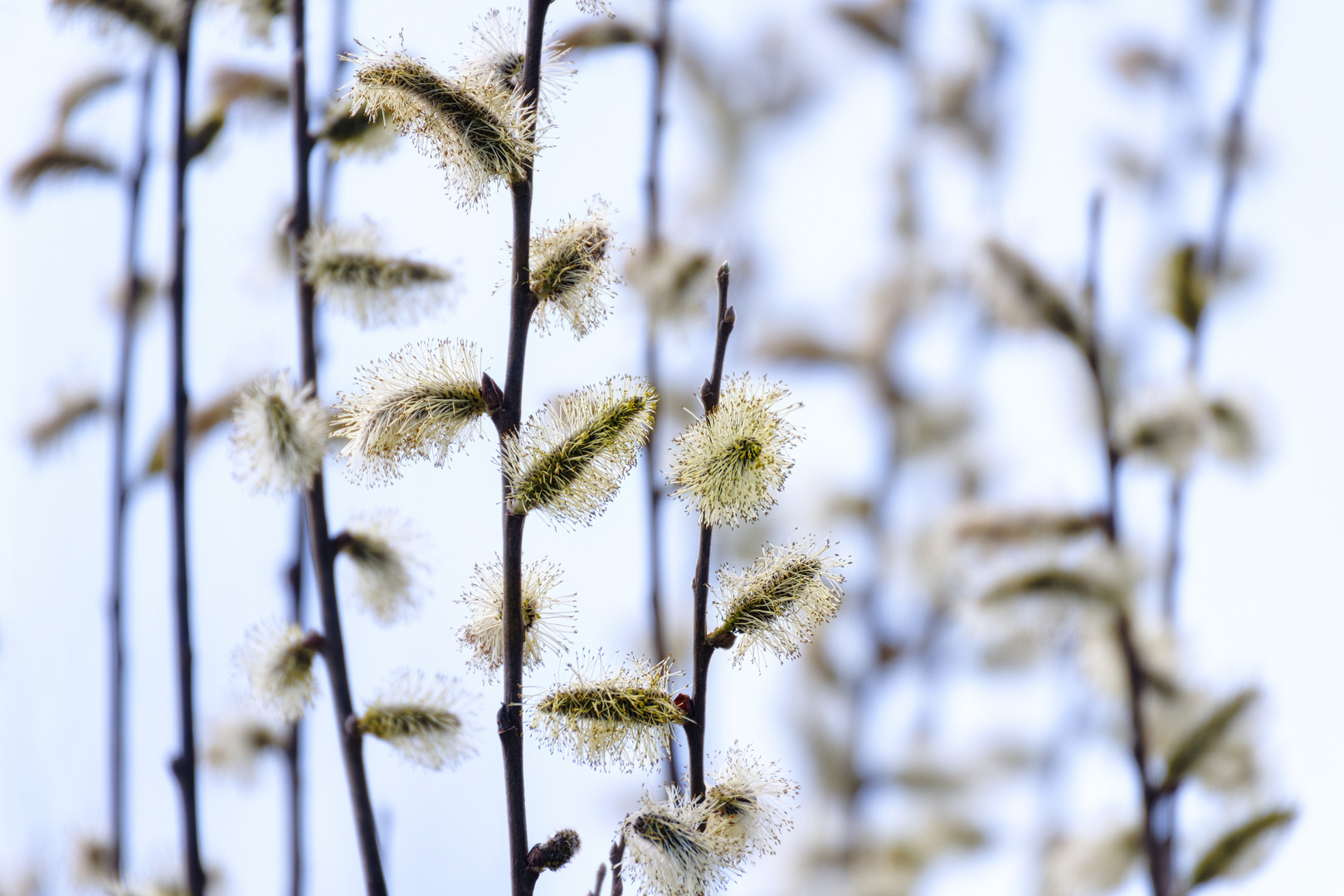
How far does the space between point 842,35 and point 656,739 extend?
3.53ft

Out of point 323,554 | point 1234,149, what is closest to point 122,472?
point 323,554

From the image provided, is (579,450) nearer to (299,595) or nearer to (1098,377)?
(299,595)

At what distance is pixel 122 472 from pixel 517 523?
0.53 metres

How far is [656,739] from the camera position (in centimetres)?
42

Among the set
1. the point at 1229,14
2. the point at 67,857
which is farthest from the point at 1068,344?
the point at 67,857

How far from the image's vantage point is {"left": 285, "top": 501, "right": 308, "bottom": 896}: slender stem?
0.64m

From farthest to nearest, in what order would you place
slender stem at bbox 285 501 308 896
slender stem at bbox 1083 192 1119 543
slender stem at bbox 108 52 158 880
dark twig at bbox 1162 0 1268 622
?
dark twig at bbox 1162 0 1268 622
slender stem at bbox 1083 192 1119 543
slender stem at bbox 108 52 158 880
slender stem at bbox 285 501 308 896

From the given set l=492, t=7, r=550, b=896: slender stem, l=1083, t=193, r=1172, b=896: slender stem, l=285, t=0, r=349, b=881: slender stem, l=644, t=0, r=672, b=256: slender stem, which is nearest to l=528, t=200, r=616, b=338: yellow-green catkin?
l=492, t=7, r=550, b=896: slender stem

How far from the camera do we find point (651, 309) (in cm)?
81

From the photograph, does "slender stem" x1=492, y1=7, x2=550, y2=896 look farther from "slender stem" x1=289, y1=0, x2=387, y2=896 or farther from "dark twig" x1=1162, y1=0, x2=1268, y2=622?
"dark twig" x1=1162, y1=0, x2=1268, y2=622

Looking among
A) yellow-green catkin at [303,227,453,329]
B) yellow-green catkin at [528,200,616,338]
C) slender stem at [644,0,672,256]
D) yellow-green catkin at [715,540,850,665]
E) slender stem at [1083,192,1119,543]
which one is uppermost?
slender stem at [644,0,672,256]

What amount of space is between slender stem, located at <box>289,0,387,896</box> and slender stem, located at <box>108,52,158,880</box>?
16 centimetres

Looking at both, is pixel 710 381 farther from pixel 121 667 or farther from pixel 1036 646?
pixel 1036 646

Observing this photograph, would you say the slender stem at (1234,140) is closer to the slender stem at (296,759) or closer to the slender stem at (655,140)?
the slender stem at (655,140)
